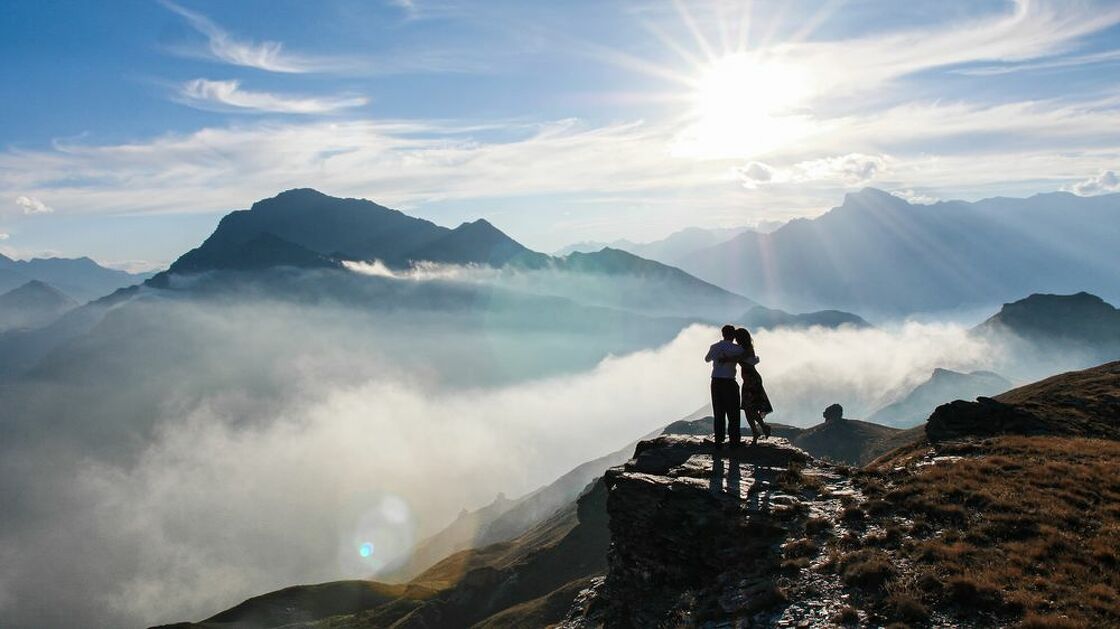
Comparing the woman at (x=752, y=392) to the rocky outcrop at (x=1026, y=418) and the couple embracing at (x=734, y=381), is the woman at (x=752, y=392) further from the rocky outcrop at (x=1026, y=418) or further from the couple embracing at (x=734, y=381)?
the rocky outcrop at (x=1026, y=418)

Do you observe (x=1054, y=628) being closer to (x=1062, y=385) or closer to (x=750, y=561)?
(x=750, y=561)

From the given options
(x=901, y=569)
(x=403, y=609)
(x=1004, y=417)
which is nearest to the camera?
(x=901, y=569)

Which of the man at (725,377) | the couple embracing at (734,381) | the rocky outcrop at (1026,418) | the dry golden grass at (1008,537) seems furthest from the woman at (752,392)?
the rocky outcrop at (1026,418)

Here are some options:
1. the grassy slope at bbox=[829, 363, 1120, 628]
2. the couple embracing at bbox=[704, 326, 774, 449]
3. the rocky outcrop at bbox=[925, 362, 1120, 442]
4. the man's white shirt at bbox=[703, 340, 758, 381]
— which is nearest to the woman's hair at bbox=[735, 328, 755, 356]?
the couple embracing at bbox=[704, 326, 774, 449]

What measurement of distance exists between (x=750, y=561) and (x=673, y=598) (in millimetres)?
4789

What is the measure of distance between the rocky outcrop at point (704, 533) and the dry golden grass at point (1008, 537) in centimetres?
240

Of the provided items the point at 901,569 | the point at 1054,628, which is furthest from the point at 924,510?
the point at 1054,628

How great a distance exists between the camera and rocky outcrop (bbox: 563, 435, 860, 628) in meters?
19.1

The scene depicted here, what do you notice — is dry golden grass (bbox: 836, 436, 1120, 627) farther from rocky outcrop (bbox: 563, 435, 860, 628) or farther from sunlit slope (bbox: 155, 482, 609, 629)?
sunlit slope (bbox: 155, 482, 609, 629)

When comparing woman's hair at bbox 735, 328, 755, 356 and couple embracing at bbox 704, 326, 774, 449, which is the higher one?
woman's hair at bbox 735, 328, 755, 356

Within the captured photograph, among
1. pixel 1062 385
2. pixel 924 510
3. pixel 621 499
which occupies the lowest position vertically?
pixel 1062 385

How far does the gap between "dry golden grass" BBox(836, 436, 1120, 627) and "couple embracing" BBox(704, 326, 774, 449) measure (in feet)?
17.6

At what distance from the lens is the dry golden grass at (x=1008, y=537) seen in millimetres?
14555

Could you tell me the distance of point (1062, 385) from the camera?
99.4 m
